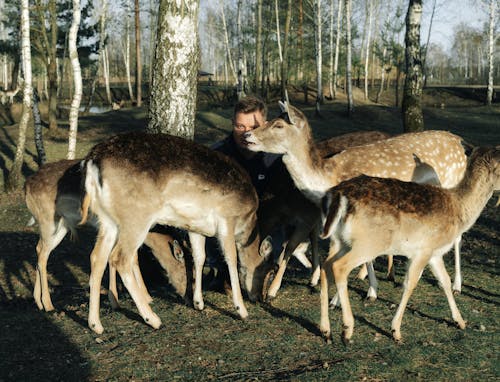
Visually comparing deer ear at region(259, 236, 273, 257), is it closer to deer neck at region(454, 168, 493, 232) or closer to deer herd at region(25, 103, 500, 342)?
deer herd at region(25, 103, 500, 342)

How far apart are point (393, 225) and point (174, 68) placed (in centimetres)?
→ 343

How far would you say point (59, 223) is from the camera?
6.08 metres

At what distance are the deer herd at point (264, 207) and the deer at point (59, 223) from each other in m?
0.01

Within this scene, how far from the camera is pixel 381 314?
204 inches

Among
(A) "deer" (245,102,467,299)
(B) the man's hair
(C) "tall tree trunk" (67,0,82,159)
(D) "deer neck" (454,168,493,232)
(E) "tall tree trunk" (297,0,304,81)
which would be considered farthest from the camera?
(E) "tall tree trunk" (297,0,304,81)

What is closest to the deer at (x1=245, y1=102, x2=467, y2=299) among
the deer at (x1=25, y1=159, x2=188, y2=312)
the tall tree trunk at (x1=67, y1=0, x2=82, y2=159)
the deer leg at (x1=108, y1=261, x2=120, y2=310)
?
the deer at (x1=25, y1=159, x2=188, y2=312)

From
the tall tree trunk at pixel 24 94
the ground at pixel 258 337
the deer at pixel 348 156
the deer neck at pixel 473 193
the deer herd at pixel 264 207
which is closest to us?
the ground at pixel 258 337

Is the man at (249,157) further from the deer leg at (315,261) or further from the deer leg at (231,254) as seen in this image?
the deer leg at (231,254)

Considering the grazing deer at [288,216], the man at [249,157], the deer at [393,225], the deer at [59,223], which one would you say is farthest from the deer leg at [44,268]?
the deer at [393,225]

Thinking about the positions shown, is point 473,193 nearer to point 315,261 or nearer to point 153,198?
point 315,261

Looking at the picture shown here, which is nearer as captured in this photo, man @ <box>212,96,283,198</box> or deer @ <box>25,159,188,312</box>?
deer @ <box>25,159,188,312</box>

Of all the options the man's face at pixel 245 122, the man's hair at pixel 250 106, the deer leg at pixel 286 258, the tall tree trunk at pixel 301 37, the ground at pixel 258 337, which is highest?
the tall tree trunk at pixel 301 37

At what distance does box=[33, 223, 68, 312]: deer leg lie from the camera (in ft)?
19.3

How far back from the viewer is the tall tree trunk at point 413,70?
1159 centimetres
